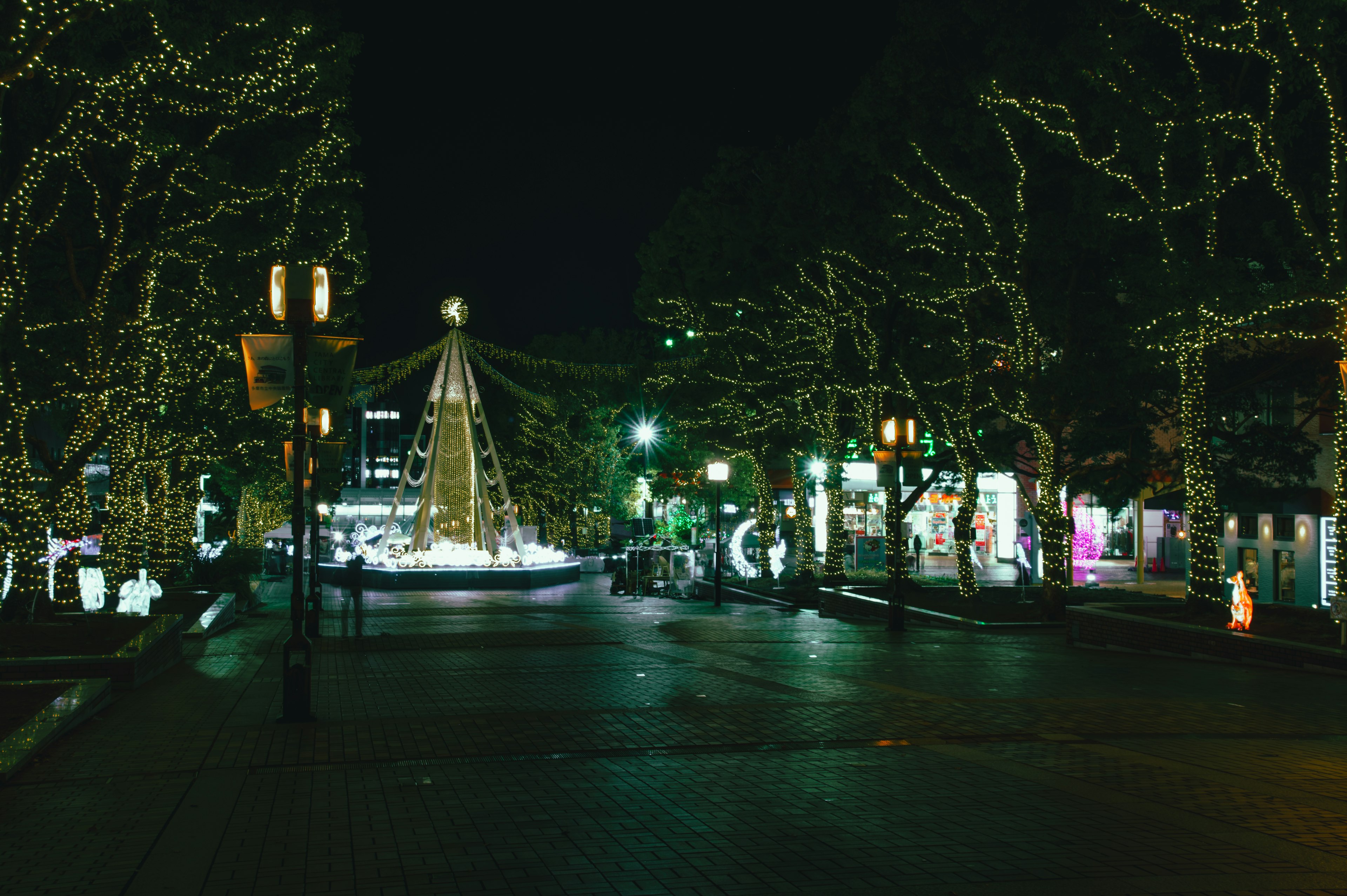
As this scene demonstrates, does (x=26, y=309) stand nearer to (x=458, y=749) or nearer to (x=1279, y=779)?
(x=458, y=749)

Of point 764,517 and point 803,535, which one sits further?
point 764,517

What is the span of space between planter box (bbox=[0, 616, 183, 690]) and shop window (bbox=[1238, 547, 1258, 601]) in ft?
85.3

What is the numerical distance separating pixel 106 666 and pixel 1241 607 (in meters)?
15.7

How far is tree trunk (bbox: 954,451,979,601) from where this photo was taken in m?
25.2

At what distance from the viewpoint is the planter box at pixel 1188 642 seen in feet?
47.9

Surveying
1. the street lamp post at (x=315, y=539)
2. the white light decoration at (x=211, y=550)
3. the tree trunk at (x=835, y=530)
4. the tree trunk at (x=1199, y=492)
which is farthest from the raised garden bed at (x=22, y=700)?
the tree trunk at (x=835, y=530)

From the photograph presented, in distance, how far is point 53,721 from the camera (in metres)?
9.28

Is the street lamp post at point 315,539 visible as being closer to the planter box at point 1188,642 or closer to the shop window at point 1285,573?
the planter box at point 1188,642

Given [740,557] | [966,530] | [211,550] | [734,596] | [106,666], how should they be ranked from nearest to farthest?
[106,666]
[966,530]
[734,596]
[211,550]
[740,557]

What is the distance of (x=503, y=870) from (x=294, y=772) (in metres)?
3.19

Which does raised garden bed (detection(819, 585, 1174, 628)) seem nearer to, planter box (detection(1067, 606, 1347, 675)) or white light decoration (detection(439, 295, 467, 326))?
planter box (detection(1067, 606, 1347, 675))

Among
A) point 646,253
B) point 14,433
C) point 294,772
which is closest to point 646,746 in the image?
point 294,772

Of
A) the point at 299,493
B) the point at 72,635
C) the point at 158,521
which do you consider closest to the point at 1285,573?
the point at 299,493

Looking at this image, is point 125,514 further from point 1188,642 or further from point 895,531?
point 1188,642
